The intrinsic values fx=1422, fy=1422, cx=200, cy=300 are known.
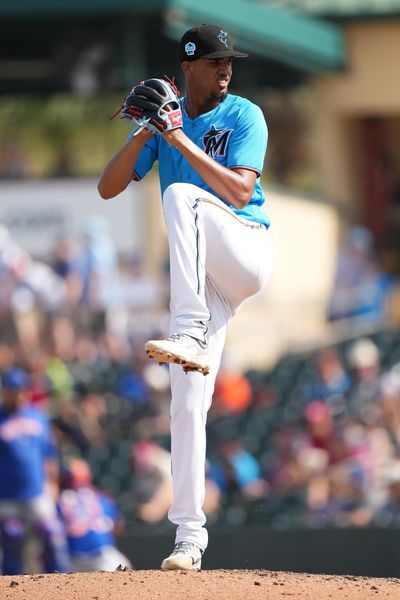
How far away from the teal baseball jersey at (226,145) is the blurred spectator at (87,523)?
4337mm

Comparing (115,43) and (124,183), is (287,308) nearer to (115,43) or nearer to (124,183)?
(115,43)

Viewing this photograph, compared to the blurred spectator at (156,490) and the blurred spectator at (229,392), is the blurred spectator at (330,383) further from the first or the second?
the blurred spectator at (156,490)

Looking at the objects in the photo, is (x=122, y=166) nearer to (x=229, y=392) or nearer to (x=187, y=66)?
(x=187, y=66)

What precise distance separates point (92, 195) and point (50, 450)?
18.1ft

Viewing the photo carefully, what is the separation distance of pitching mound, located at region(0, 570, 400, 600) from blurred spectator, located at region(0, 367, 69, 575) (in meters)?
3.92

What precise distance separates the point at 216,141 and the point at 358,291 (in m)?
11.2

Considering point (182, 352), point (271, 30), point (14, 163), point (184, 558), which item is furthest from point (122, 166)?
point (271, 30)

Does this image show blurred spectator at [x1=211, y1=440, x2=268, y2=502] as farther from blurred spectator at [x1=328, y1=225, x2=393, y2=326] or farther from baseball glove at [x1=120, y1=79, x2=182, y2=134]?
baseball glove at [x1=120, y1=79, x2=182, y2=134]

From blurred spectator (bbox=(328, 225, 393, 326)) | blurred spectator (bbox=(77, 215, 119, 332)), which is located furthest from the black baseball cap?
blurred spectator (bbox=(328, 225, 393, 326))

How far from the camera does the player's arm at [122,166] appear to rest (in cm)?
601

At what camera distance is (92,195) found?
15516 mm

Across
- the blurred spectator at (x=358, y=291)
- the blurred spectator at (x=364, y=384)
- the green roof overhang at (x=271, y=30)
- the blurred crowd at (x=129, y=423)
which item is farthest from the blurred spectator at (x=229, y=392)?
the green roof overhang at (x=271, y=30)

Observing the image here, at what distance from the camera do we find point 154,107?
5738mm

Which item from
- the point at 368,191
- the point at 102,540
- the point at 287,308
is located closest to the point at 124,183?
the point at 102,540
